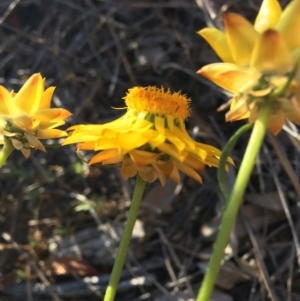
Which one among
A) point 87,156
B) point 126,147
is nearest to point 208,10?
point 87,156

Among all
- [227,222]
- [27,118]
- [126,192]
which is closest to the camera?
[227,222]

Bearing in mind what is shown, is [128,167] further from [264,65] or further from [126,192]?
[126,192]

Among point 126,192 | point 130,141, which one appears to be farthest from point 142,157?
point 126,192

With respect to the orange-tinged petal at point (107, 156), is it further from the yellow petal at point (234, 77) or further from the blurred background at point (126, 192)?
the blurred background at point (126, 192)

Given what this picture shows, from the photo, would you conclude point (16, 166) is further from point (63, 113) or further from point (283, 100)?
point (283, 100)

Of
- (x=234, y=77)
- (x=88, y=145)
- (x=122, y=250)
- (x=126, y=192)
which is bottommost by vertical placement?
(x=126, y=192)

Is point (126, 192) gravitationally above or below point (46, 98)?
below
